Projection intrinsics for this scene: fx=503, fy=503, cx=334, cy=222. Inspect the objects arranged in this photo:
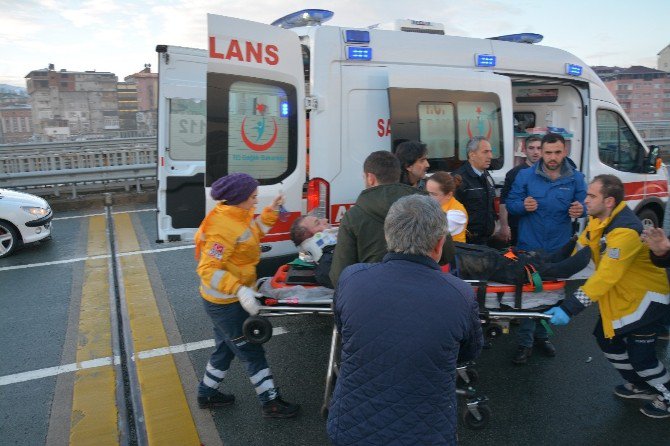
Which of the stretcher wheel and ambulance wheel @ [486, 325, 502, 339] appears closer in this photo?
the stretcher wheel

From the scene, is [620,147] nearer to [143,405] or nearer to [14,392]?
[143,405]

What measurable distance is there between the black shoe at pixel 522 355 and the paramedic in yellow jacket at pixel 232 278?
186 cm

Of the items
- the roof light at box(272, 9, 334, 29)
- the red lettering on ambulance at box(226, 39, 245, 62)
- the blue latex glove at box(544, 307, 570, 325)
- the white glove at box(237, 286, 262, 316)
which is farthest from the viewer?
the roof light at box(272, 9, 334, 29)

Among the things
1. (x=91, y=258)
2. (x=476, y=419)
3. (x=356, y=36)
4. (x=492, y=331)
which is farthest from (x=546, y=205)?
(x=91, y=258)

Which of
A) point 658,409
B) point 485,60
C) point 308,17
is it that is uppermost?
point 308,17

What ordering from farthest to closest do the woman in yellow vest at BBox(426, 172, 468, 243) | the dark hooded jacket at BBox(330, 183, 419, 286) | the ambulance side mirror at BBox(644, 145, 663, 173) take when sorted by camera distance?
1. the ambulance side mirror at BBox(644, 145, 663, 173)
2. the woman in yellow vest at BBox(426, 172, 468, 243)
3. the dark hooded jacket at BBox(330, 183, 419, 286)

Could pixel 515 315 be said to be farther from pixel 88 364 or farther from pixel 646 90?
pixel 646 90

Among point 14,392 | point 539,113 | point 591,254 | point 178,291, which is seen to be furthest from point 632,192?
point 14,392

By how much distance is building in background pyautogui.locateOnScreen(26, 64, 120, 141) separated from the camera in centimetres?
5716

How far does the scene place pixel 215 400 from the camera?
A: 3.52 meters

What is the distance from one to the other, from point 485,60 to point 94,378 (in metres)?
4.52

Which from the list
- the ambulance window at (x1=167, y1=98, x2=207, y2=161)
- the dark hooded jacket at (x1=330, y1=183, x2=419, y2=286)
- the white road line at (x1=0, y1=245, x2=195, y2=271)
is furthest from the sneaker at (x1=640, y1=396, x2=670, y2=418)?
the ambulance window at (x1=167, y1=98, x2=207, y2=161)

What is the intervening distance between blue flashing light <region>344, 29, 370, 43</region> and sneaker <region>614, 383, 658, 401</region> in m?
3.37

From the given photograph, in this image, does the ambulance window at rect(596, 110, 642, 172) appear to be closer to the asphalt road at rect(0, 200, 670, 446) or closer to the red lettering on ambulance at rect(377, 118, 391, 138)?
the asphalt road at rect(0, 200, 670, 446)
